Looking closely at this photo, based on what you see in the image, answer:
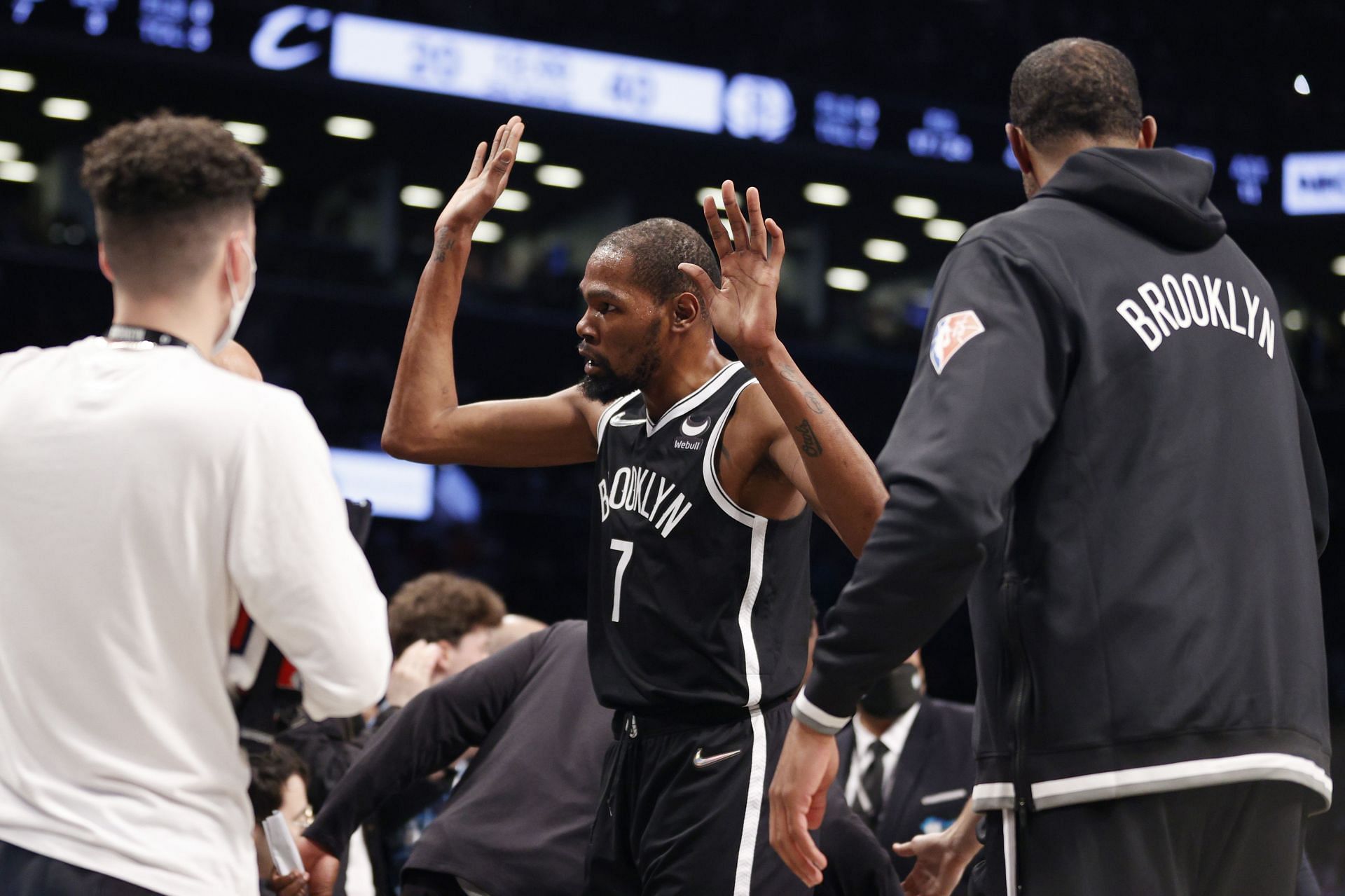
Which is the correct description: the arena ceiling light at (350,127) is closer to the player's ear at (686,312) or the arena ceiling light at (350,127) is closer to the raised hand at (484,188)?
the raised hand at (484,188)

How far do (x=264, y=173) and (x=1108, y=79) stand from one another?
150cm

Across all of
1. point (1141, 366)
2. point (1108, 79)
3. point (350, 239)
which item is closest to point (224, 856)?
point (1141, 366)

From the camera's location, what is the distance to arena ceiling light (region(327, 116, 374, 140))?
18062 mm

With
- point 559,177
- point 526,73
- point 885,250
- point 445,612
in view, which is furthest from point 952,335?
point 885,250

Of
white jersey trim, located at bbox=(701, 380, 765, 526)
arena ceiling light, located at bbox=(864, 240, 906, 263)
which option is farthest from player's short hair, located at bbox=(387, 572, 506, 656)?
arena ceiling light, located at bbox=(864, 240, 906, 263)

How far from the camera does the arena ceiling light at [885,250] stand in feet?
72.9

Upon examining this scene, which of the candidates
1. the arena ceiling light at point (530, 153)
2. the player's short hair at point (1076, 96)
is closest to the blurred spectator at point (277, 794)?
the player's short hair at point (1076, 96)

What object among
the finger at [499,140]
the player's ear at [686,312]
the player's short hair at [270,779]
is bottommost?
the player's short hair at [270,779]

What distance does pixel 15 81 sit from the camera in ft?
55.7

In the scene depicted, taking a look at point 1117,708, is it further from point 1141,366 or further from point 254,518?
point 254,518

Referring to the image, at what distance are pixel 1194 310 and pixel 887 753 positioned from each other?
12.2 feet

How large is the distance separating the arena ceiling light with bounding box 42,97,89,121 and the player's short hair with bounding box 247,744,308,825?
1496 centimetres

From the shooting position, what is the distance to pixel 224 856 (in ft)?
7.28

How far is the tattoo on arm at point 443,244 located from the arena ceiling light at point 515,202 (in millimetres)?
16144
